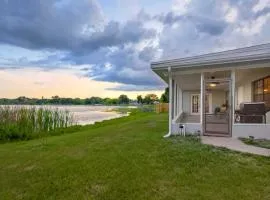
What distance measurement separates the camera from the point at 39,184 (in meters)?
4.55

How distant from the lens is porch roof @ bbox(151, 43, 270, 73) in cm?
774

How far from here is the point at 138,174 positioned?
15.9 ft

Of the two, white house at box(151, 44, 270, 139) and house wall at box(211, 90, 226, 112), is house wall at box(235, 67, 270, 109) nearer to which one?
white house at box(151, 44, 270, 139)

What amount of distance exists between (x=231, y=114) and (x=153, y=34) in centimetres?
1164

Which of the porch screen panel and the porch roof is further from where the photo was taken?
the porch screen panel

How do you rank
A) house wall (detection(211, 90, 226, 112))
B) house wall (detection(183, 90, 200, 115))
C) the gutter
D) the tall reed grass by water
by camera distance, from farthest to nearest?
house wall (detection(183, 90, 200, 115))
house wall (detection(211, 90, 226, 112))
the tall reed grass by water
the gutter

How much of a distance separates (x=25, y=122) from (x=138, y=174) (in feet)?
33.0

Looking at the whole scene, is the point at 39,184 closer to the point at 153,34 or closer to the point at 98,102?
the point at 153,34

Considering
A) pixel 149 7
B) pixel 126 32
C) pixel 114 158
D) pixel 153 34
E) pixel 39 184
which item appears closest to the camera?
pixel 39 184

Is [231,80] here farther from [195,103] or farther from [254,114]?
[195,103]

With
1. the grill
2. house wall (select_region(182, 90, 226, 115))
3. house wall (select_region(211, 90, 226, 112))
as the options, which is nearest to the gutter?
the grill

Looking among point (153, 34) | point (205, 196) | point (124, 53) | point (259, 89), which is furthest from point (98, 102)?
point (205, 196)

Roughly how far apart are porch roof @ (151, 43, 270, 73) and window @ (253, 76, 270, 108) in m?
2.59

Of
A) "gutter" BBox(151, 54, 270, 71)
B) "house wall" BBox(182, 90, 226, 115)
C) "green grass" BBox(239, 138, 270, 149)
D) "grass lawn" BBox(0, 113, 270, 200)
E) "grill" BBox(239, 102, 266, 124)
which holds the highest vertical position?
"gutter" BBox(151, 54, 270, 71)
